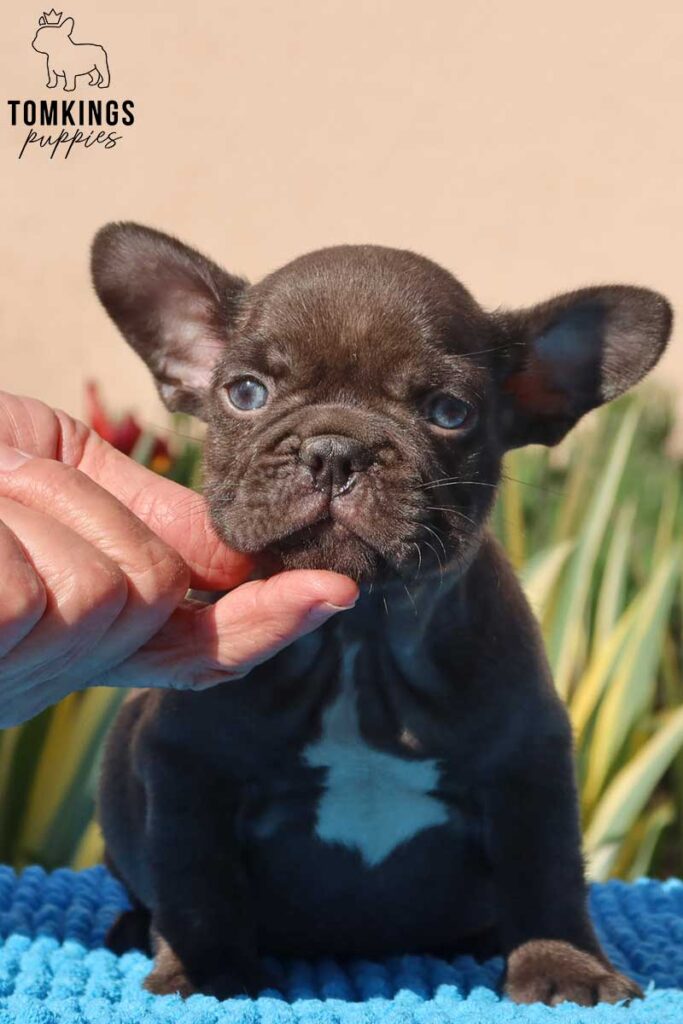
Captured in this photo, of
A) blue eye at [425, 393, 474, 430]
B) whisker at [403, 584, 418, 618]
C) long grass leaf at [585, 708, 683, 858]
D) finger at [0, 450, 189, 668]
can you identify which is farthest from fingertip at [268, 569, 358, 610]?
long grass leaf at [585, 708, 683, 858]

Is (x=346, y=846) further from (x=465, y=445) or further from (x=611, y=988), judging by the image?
(x=465, y=445)

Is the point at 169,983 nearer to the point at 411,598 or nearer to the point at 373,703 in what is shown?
the point at 373,703

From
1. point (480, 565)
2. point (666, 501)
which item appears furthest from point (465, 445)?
point (666, 501)

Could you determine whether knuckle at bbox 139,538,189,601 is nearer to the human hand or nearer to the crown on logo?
the human hand

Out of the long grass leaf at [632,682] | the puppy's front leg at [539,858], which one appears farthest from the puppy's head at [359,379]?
the long grass leaf at [632,682]

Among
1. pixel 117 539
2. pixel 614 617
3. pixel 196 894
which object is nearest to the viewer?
pixel 117 539

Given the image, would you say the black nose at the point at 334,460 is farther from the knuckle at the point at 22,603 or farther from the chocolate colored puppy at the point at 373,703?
the knuckle at the point at 22,603

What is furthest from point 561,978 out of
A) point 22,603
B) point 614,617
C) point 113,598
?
point 614,617
